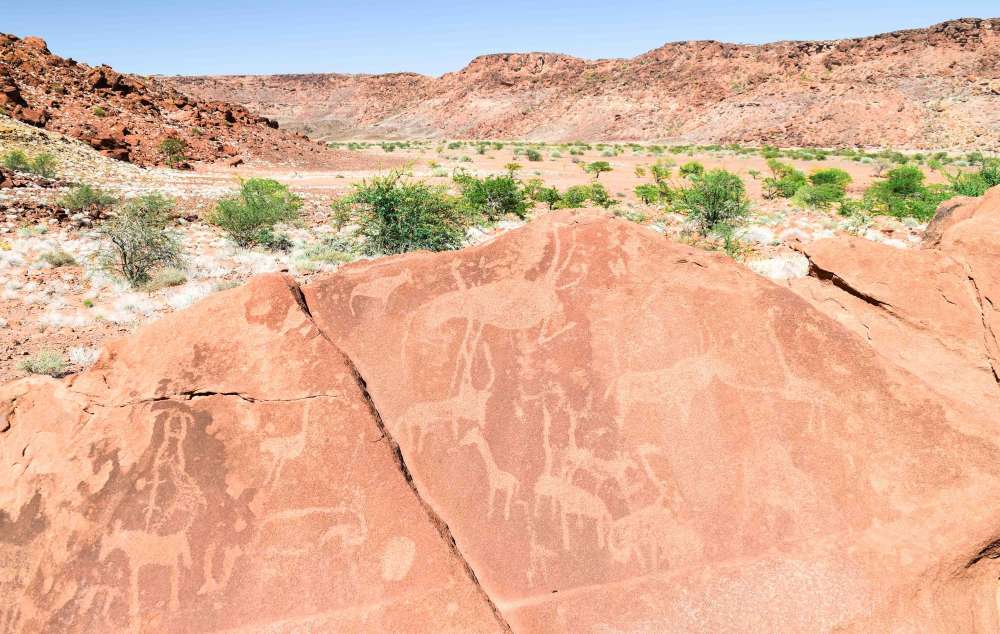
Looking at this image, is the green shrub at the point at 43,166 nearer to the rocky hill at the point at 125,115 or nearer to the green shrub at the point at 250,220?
the rocky hill at the point at 125,115

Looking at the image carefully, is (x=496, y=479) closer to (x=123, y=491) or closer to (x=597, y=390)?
(x=597, y=390)

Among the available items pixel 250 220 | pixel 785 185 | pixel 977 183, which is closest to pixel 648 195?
pixel 785 185

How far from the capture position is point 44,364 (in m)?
7.22

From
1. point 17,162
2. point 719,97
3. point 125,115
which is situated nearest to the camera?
point 17,162

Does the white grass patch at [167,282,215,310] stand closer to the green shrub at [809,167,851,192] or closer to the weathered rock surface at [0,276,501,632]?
the weathered rock surface at [0,276,501,632]

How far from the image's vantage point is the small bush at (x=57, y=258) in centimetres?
1157

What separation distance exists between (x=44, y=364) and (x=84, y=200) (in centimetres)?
1235

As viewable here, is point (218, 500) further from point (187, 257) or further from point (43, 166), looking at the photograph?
point (43, 166)

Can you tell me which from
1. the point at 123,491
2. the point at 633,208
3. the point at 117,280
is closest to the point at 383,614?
the point at 123,491

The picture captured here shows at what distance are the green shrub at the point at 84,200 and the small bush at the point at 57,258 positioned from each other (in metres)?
6.18

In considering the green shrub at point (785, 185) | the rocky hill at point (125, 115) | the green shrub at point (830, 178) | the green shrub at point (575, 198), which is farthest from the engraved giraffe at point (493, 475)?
the rocky hill at point (125, 115)

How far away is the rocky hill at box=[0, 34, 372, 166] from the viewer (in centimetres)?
3200

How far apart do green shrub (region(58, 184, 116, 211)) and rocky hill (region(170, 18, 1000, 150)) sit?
52.1m

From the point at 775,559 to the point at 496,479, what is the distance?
143 cm
